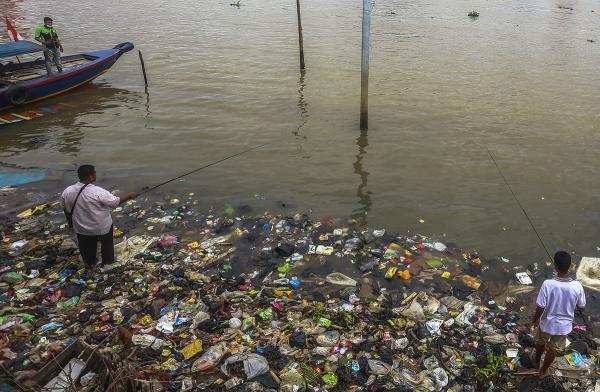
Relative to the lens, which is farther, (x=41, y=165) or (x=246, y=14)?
(x=246, y=14)

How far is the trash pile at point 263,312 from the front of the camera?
4.23m

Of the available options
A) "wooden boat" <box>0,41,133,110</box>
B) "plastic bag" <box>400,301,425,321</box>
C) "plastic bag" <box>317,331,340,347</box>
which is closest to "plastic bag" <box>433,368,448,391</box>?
"plastic bag" <box>400,301,425,321</box>

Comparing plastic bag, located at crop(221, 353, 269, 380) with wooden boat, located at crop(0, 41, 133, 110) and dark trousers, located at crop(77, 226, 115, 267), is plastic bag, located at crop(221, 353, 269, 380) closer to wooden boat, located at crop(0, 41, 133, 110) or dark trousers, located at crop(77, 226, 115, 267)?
dark trousers, located at crop(77, 226, 115, 267)

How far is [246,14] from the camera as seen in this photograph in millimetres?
34219

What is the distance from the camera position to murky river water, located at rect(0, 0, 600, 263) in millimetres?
8586

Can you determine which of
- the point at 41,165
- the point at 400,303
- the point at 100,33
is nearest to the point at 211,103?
the point at 41,165

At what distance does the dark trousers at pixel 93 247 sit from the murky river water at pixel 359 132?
2.69 metres

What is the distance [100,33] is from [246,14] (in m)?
12.5

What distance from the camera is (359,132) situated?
39.8 feet

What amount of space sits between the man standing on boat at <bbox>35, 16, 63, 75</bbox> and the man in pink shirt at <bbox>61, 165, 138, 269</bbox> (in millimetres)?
9614

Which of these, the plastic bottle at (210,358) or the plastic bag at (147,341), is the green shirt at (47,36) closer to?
the plastic bag at (147,341)

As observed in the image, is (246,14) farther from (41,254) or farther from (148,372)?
(148,372)

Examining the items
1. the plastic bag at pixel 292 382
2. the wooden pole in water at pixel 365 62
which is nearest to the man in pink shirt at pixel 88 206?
the plastic bag at pixel 292 382

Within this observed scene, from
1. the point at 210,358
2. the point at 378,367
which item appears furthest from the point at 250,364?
the point at 378,367
